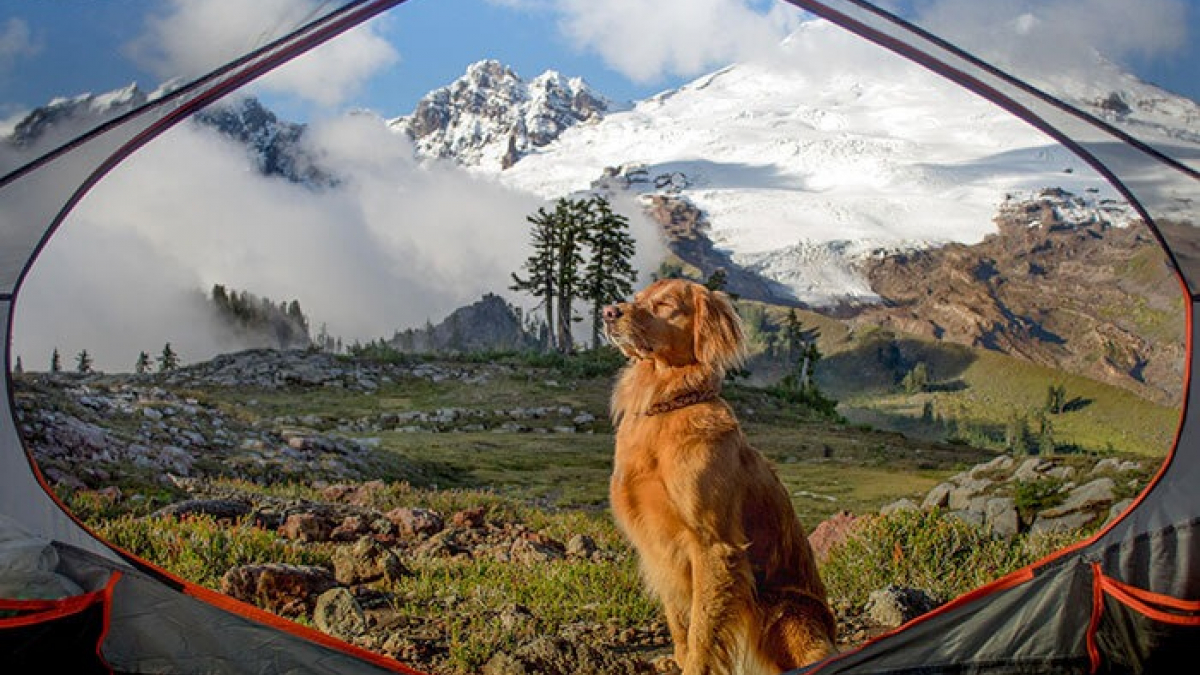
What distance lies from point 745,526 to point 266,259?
300 cm

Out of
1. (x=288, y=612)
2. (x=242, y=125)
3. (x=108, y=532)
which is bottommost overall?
(x=288, y=612)

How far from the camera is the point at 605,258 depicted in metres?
3.94

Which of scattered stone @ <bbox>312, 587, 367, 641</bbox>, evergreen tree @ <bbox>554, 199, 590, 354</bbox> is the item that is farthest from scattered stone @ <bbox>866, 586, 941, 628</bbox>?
scattered stone @ <bbox>312, 587, 367, 641</bbox>

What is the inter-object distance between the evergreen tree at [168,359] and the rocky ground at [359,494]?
0.26 feet

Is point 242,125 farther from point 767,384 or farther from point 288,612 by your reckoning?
point 767,384

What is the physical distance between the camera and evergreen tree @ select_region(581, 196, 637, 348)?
382 cm

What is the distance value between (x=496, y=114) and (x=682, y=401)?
1.84m

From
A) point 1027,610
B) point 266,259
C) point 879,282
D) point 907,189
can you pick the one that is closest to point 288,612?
point 266,259

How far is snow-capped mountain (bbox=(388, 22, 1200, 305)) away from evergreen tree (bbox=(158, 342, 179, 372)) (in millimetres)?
2002

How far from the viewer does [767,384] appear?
12.0 ft

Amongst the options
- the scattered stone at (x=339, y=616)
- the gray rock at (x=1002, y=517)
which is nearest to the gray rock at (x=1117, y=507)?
the gray rock at (x=1002, y=517)

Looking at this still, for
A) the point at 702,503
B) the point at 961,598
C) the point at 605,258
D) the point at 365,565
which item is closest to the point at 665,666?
the point at 702,503

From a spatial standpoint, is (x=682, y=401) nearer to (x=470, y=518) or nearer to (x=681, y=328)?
(x=681, y=328)

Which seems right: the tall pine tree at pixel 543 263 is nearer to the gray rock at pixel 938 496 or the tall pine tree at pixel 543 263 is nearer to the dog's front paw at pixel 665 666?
the dog's front paw at pixel 665 666
